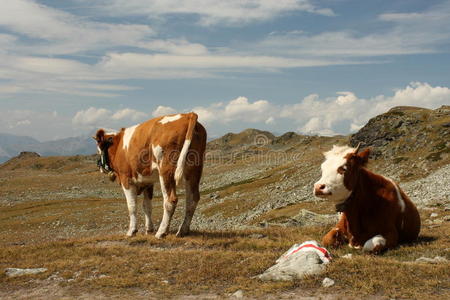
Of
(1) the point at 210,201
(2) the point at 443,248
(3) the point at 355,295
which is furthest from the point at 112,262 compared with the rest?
(1) the point at 210,201

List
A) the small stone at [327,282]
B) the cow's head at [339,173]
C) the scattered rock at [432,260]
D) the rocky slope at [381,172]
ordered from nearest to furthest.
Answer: the small stone at [327,282] < the scattered rock at [432,260] < the cow's head at [339,173] < the rocky slope at [381,172]

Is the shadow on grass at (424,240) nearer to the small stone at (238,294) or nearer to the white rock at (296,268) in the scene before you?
the white rock at (296,268)

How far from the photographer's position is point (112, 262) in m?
11.3

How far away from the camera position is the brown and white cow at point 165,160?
1395cm

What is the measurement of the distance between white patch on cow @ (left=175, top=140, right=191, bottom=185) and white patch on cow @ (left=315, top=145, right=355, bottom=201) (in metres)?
4.95

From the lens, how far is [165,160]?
552 inches

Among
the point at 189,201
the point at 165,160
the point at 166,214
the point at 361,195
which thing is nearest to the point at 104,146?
the point at 165,160

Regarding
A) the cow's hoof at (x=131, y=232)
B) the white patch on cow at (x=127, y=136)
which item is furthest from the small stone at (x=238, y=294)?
the white patch on cow at (x=127, y=136)

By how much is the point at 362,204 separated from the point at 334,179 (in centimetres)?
159

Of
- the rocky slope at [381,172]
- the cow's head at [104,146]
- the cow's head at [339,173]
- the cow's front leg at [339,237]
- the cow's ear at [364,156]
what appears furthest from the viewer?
the rocky slope at [381,172]

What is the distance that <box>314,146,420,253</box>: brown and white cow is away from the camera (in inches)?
405

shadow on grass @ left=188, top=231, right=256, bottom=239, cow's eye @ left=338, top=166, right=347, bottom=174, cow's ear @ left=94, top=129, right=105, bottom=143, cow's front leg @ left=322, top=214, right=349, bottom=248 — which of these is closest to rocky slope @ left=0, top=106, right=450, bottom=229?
shadow on grass @ left=188, top=231, right=256, bottom=239

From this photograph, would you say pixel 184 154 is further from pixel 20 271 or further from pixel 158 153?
pixel 20 271

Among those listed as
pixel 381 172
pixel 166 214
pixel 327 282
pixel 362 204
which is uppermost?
pixel 362 204
